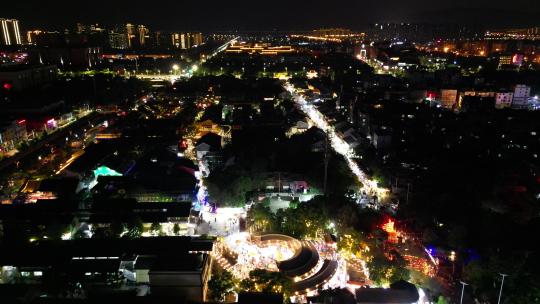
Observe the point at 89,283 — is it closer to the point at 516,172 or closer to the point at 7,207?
the point at 7,207

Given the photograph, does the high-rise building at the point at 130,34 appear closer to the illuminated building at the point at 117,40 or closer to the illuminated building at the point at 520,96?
the illuminated building at the point at 117,40

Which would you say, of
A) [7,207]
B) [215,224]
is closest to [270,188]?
[215,224]

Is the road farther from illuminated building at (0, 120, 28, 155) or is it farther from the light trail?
the light trail

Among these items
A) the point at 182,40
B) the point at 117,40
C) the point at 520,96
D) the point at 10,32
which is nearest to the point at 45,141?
the point at 520,96

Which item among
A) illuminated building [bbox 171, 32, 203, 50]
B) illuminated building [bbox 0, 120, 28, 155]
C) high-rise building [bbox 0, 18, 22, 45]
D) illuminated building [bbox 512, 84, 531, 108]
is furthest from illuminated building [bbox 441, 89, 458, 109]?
illuminated building [bbox 171, 32, 203, 50]

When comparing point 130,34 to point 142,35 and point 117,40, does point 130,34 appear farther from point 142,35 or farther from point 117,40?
point 117,40

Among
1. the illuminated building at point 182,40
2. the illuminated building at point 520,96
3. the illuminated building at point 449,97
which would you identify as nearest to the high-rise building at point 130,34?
the illuminated building at point 182,40
